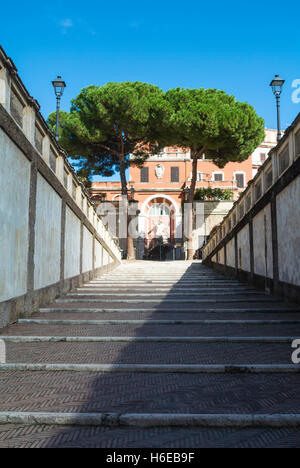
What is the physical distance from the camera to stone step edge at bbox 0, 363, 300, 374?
12.2 feet

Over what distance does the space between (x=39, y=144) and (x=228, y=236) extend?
9.98 m

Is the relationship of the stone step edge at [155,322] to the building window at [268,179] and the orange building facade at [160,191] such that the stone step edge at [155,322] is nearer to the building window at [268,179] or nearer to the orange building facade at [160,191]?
the building window at [268,179]

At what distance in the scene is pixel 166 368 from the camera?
3754 mm

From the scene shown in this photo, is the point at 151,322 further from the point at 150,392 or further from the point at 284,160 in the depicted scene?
the point at 284,160

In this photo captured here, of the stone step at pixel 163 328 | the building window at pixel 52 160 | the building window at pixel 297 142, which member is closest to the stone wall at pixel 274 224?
the building window at pixel 297 142

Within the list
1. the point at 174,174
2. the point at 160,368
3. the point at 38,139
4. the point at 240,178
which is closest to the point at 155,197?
the point at 174,174

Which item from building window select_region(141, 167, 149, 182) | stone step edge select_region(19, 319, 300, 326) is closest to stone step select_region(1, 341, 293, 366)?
stone step edge select_region(19, 319, 300, 326)

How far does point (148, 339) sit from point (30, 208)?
127 inches

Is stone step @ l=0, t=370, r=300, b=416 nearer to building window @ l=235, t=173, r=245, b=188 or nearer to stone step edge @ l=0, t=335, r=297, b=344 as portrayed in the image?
stone step edge @ l=0, t=335, r=297, b=344

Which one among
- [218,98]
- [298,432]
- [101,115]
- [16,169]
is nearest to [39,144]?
[16,169]

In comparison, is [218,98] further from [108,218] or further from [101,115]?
[108,218]

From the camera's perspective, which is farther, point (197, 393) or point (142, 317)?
point (142, 317)

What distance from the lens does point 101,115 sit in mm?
27391

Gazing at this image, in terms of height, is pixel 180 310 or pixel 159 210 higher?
pixel 159 210
